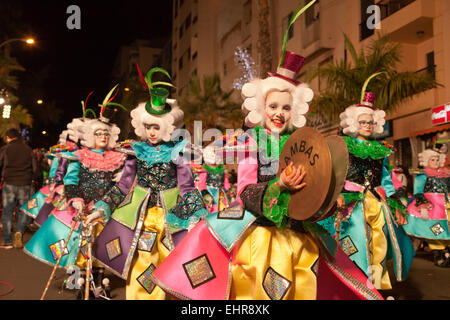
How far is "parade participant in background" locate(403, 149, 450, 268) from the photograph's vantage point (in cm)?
839

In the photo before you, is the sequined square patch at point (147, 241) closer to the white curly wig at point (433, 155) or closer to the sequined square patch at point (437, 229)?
the sequined square patch at point (437, 229)

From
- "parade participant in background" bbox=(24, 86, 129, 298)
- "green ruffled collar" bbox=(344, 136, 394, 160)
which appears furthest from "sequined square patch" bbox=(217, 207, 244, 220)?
"parade participant in background" bbox=(24, 86, 129, 298)

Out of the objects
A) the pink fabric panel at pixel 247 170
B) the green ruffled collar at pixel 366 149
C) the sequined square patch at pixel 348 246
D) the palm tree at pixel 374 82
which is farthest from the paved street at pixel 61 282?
the palm tree at pixel 374 82

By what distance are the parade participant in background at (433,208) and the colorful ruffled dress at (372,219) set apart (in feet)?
9.67

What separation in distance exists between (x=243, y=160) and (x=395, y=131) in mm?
15171

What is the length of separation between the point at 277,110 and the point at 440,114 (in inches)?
475

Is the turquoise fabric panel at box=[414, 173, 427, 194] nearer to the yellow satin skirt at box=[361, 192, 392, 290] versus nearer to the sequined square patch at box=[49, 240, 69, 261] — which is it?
the yellow satin skirt at box=[361, 192, 392, 290]

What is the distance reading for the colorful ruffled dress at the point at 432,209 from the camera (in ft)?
27.6

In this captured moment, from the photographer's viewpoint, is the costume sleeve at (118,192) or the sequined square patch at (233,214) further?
the costume sleeve at (118,192)

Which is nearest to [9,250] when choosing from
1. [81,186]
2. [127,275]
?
[81,186]

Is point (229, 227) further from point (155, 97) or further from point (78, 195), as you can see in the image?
point (78, 195)

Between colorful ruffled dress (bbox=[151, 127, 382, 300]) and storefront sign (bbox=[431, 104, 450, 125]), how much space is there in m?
11.9

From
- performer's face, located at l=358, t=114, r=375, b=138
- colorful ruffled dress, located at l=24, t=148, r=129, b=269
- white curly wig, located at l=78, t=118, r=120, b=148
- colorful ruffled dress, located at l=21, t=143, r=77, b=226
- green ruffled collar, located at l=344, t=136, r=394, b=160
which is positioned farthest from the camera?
colorful ruffled dress, located at l=21, t=143, r=77, b=226

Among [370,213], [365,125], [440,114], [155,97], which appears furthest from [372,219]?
[440,114]
